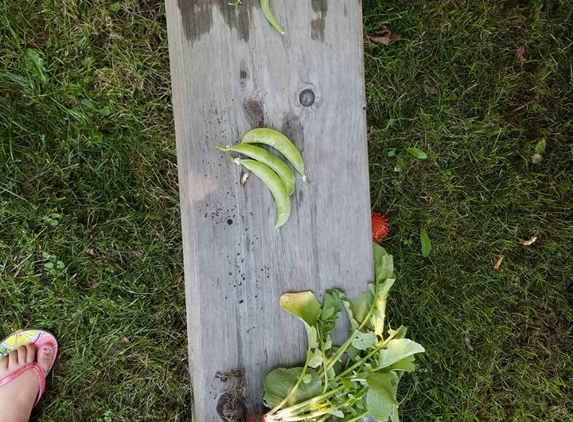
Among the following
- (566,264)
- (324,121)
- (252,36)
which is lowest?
(566,264)

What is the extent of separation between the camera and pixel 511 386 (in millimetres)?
2609

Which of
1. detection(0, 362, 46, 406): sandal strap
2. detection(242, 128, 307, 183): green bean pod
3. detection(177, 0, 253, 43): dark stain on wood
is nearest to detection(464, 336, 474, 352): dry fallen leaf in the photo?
detection(242, 128, 307, 183): green bean pod

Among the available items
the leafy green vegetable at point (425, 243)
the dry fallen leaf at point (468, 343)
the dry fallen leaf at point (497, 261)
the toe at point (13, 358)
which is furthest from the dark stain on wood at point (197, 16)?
the dry fallen leaf at point (468, 343)

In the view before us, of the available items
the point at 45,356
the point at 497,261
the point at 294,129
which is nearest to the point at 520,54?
the point at 497,261

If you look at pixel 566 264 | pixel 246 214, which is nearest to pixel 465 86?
pixel 566 264

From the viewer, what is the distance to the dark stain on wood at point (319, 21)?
1.81m

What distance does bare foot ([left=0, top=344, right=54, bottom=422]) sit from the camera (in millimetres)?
2271

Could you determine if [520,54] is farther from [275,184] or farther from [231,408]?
[231,408]

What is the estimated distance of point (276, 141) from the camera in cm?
175

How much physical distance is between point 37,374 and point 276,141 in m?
1.59

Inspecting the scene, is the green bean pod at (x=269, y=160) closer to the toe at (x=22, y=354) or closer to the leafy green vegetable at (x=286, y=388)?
the leafy green vegetable at (x=286, y=388)

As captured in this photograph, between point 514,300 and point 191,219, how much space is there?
1821 millimetres

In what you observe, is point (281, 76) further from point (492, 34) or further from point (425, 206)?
point (492, 34)

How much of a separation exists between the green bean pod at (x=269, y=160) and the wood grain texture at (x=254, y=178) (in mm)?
50
